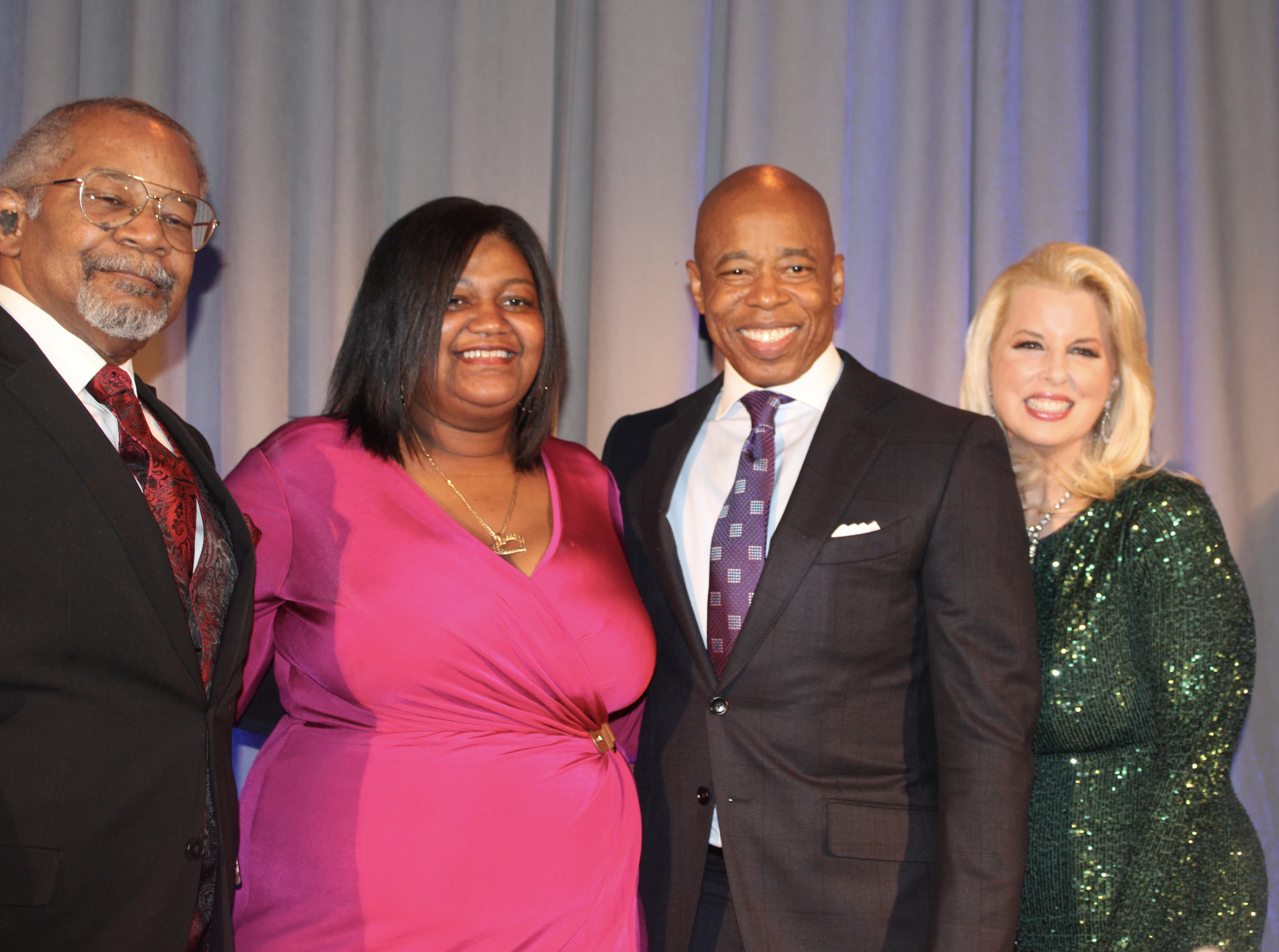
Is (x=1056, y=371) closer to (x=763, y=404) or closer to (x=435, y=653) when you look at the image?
A: (x=763, y=404)

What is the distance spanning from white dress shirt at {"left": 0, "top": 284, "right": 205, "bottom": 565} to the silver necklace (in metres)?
1.70

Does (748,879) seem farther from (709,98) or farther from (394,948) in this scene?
(709,98)

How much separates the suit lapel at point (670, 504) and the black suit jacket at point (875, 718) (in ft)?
0.03

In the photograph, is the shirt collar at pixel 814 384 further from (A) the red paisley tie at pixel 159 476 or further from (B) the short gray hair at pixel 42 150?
(B) the short gray hair at pixel 42 150

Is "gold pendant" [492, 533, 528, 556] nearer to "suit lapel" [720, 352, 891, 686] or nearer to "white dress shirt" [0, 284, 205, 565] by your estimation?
"suit lapel" [720, 352, 891, 686]

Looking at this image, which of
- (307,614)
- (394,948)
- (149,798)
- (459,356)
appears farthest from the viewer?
(459,356)

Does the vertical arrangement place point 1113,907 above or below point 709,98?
below

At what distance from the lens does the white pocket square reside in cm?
183


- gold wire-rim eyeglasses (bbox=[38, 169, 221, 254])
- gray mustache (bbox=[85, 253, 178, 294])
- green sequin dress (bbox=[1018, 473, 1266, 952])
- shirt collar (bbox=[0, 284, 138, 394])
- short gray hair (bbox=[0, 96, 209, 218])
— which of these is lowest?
green sequin dress (bbox=[1018, 473, 1266, 952])

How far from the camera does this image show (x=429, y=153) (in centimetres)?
297

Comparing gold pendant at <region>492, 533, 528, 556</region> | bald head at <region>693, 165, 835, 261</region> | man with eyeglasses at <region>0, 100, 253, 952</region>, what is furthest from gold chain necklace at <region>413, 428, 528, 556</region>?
bald head at <region>693, 165, 835, 261</region>

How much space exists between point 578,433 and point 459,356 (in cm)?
92

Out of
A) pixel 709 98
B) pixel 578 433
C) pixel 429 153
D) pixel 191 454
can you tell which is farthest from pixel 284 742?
pixel 709 98

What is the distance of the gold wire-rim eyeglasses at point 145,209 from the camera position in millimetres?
1646
